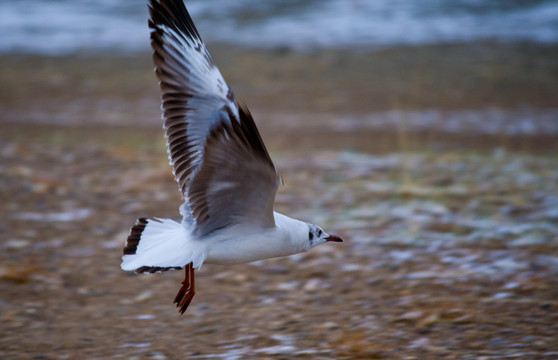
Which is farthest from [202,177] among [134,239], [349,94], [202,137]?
[349,94]

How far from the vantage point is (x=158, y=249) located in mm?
3266

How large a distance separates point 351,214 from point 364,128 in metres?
3.32

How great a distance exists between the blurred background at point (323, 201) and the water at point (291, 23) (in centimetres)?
35

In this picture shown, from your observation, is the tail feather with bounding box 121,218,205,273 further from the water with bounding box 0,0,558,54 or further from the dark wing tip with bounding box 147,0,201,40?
the water with bounding box 0,0,558,54

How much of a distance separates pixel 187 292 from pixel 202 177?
1.97 ft

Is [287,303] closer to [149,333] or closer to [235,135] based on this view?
[149,333]

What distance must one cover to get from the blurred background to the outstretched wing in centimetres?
72

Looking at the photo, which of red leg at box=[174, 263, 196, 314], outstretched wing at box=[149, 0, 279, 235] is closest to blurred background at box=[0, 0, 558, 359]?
red leg at box=[174, 263, 196, 314]

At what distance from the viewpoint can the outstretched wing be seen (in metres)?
3.06

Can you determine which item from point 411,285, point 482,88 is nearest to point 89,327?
point 411,285

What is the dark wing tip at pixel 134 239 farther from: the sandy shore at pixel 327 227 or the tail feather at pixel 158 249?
the sandy shore at pixel 327 227

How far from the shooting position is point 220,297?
13.7 ft

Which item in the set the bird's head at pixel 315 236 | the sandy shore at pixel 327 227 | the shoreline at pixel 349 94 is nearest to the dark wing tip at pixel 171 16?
the bird's head at pixel 315 236

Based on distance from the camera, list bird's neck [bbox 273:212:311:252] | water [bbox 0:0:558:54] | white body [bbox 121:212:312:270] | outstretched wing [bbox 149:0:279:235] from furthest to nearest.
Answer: water [bbox 0:0:558:54], bird's neck [bbox 273:212:311:252], white body [bbox 121:212:312:270], outstretched wing [bbox 149:0:279:235]
